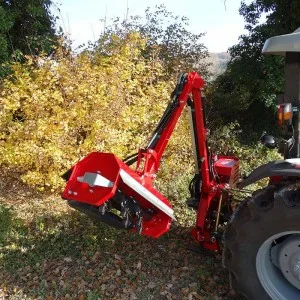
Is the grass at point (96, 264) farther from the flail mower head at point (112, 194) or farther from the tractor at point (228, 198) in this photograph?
the flail mower head at point (112, 194)

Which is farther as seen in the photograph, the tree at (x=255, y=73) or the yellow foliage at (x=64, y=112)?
the tree at (x=255, y=73)

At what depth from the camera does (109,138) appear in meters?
4.74

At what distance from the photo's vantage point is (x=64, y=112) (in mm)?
4598

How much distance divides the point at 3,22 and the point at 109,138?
3.87 m

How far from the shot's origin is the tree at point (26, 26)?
7.36 m

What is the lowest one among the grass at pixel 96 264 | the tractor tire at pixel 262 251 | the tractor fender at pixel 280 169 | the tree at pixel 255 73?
the grass at pixel 96 264

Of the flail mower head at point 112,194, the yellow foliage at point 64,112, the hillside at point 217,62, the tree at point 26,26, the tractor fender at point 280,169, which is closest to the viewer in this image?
the tractor fender at point 280,169

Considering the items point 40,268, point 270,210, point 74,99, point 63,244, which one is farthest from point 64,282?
point 74,99

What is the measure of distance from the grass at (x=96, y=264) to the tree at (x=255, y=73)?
4802mm

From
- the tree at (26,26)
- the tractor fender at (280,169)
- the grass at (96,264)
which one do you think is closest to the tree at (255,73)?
the tree at (26,26)

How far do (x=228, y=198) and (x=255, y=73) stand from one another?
5.23m

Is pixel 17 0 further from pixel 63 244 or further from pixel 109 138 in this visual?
pixel 63 244

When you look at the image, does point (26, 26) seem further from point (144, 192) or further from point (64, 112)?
point (144, 192)

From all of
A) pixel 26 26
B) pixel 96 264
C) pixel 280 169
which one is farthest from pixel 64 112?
pixel 26 26
